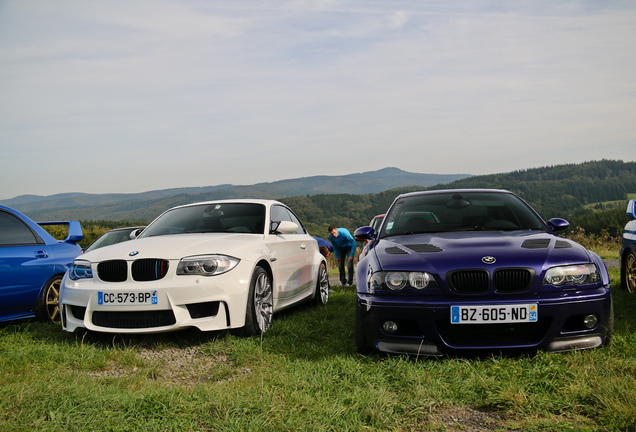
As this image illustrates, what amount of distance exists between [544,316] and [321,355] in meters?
1.84

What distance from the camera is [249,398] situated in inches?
134

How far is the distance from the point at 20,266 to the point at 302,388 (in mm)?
4147

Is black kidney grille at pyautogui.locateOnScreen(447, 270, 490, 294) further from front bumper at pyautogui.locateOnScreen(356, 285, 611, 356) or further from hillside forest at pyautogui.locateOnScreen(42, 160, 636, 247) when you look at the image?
hillside forest at pyautogui.locateOnScreen(42, 160, 636, 247)

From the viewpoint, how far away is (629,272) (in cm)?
789

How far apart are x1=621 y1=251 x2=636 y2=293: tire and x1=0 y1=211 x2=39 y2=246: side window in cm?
807

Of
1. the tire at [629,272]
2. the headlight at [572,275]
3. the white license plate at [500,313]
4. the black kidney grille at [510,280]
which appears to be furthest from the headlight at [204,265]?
the tire at [629,272]

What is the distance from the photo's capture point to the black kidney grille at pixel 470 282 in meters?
4.05

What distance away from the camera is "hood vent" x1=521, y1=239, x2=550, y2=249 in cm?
436

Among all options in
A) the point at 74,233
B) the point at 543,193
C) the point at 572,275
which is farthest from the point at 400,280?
the point at 543,193

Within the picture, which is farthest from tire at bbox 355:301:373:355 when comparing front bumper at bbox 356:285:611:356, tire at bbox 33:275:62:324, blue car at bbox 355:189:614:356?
tire at bbox 33:275:62:324

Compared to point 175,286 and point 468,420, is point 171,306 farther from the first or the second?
point 468,420

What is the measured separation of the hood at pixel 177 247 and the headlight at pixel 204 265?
6cm

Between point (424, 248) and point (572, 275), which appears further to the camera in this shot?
point (424, 248)

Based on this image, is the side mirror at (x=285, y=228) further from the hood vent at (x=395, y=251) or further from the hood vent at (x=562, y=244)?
the hood vent at (x=562, y=244)
